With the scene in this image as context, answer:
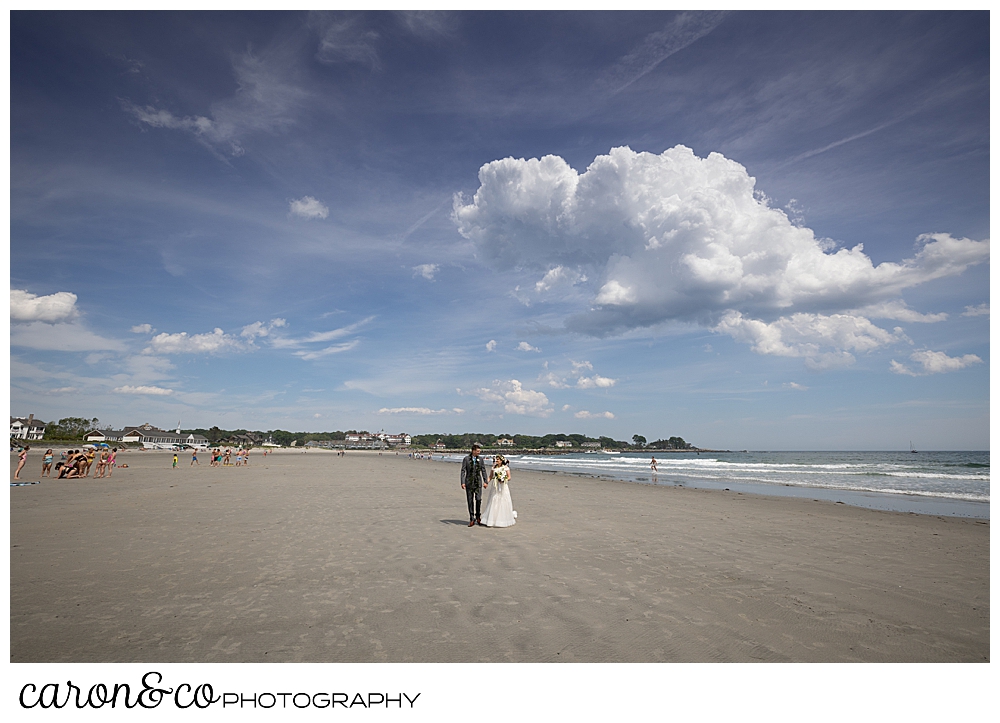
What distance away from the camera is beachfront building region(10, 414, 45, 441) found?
110 metres

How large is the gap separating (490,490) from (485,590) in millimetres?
5454

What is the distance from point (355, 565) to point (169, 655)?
11.9 ft

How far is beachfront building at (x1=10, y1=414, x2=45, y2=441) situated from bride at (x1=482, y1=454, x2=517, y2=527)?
138m

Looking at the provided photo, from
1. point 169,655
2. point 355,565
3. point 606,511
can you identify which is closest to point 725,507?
point 606,511

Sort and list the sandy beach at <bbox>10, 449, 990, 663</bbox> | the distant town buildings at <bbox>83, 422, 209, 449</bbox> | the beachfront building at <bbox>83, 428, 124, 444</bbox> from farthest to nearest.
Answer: the distant town buildings at <bbox>83, 422, 209, 449</bbox> → the beachfront building at <bbox>83, 428, 124, 444</bbox> → the sandy beach at <bbox>10, 449, 990, 663</bbox>

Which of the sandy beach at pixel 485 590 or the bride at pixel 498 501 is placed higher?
the bride at pixel 498 501

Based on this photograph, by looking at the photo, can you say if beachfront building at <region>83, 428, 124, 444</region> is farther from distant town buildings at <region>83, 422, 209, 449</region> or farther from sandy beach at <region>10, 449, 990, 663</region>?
sandy beach at <region>10, 449, 990, 663</region>

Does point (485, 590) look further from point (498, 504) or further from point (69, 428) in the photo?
point (69, 428)

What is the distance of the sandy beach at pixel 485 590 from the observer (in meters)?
4.92

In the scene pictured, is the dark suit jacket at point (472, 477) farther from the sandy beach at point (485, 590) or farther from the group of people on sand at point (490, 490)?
the sandy beach at point (485, 590)

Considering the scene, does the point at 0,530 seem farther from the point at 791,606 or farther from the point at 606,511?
the point at 606,511

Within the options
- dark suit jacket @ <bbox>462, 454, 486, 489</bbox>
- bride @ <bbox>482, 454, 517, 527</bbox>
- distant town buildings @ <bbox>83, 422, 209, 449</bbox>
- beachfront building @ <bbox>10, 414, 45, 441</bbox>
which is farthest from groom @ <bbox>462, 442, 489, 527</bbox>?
distant town buildings @ <bbox>83, 422, 209, 449</bbox>

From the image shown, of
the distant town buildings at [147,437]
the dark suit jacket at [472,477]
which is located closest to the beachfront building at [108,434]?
the distant town buildings at [147,437]

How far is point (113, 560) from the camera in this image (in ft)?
26.9
